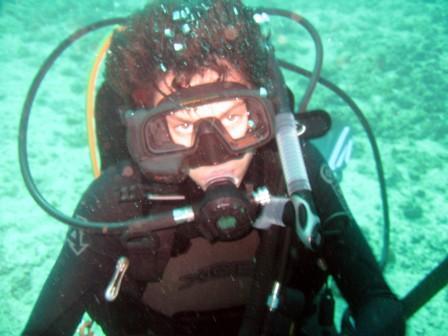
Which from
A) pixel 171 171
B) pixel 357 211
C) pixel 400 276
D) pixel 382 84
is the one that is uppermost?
pixel 171 171

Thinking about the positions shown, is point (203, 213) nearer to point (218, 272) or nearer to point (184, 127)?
point (184, 127)

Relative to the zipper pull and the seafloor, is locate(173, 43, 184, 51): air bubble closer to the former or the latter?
the zipper pull

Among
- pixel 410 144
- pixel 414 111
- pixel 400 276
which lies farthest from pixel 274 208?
pixel 414 111

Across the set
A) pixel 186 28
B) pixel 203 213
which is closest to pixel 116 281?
pixel 203 213

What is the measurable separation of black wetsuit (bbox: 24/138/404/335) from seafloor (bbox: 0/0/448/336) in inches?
156

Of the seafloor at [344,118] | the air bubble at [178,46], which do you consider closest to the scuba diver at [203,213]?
the air bubble at [178,46]

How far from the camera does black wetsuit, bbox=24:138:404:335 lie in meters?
2.22

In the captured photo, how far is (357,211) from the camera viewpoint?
690 cm

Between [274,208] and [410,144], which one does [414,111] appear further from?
[274,208]

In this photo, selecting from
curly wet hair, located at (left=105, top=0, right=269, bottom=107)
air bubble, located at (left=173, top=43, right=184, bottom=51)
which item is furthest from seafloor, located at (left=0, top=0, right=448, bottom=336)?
air bubble, located at (left=173, top=43, right=184, bottom=51)

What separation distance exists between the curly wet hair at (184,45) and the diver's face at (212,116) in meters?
0.04

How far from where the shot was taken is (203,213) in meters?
2.06

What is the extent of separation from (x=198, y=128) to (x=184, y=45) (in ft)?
1.61

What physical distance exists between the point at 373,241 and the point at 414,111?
4286 millimetres
